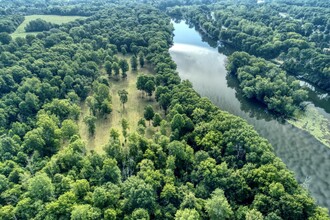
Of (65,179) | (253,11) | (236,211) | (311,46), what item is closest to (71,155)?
(65,179)

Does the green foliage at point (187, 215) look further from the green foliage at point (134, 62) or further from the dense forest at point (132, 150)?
the green foliage at point (134, 62)

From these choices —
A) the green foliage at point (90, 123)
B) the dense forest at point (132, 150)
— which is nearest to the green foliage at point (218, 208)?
the dense forest at point (132, 150)

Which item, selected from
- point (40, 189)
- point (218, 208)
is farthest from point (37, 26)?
point (218, 208)

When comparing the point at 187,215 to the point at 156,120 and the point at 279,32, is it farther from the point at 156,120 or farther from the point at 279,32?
the point at 279,32

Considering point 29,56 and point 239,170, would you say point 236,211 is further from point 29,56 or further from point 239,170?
point 29,56

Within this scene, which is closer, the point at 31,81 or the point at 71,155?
the point at 71,155

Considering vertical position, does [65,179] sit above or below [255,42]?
below
